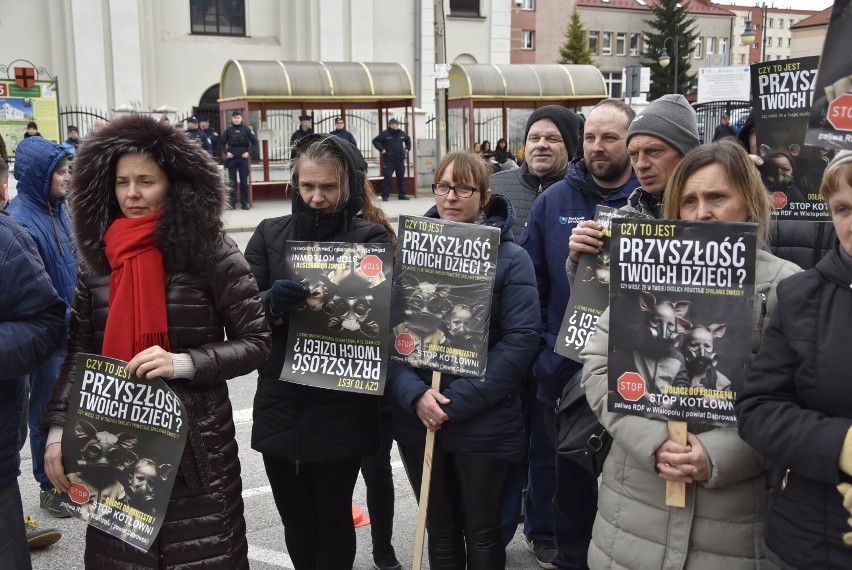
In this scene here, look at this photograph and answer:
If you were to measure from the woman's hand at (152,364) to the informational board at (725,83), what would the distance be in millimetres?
24768

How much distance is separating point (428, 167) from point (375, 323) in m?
22.0

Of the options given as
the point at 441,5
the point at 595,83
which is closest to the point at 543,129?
the point at 441,5

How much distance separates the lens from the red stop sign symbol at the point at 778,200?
365cm

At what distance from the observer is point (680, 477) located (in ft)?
8.17

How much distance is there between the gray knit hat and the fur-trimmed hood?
5.41 ft

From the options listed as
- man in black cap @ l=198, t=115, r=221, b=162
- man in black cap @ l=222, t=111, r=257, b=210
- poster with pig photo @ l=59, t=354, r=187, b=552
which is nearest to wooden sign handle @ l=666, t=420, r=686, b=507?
poster with pig photo @ l=59, t=354, r=187, b=552

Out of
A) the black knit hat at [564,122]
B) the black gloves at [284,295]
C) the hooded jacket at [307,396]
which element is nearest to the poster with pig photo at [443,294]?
the hooded jacket at [307,396]

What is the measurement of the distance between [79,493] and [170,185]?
1101mm

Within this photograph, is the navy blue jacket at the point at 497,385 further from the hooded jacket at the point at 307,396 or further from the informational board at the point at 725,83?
the informational board at the point at 725,83

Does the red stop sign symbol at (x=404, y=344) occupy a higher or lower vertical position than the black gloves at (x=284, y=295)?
lower

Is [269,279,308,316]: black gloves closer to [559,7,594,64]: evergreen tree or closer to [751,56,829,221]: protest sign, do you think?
[751,56,829,221]: protest sign

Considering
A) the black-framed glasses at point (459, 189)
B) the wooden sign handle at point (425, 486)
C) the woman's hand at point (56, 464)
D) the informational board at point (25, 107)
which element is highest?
the informational board at point (25, 107)

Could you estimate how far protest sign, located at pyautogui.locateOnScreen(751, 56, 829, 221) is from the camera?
3.59 m

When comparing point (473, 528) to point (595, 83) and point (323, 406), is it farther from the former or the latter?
point (595, 83)
